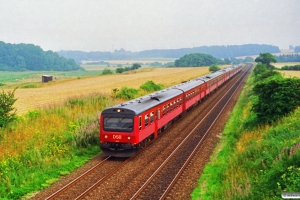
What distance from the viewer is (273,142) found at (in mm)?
13578

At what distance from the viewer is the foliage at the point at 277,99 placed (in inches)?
750

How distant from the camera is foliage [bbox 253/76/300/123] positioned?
62.5ft

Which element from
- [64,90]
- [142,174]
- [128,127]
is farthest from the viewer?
[64,90]

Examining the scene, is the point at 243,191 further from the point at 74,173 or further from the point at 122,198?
the point at 74,173

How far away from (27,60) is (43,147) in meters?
185

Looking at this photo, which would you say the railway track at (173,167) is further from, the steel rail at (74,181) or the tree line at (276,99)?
the tree line at (276,99)

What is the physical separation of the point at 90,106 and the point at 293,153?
60.7 feet

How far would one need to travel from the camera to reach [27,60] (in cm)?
18825

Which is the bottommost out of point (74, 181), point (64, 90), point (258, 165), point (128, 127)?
point (74, 181)

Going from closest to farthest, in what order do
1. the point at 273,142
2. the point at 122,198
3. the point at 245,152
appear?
the point at 122,198, the point at 273,142, the point at 245,152

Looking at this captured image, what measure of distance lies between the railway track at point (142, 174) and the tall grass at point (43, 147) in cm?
141

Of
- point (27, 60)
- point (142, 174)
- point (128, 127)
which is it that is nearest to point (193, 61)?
point (27, 60)

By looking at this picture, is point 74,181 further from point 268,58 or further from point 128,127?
point 268,58

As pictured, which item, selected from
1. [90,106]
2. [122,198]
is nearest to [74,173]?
[122,198]
